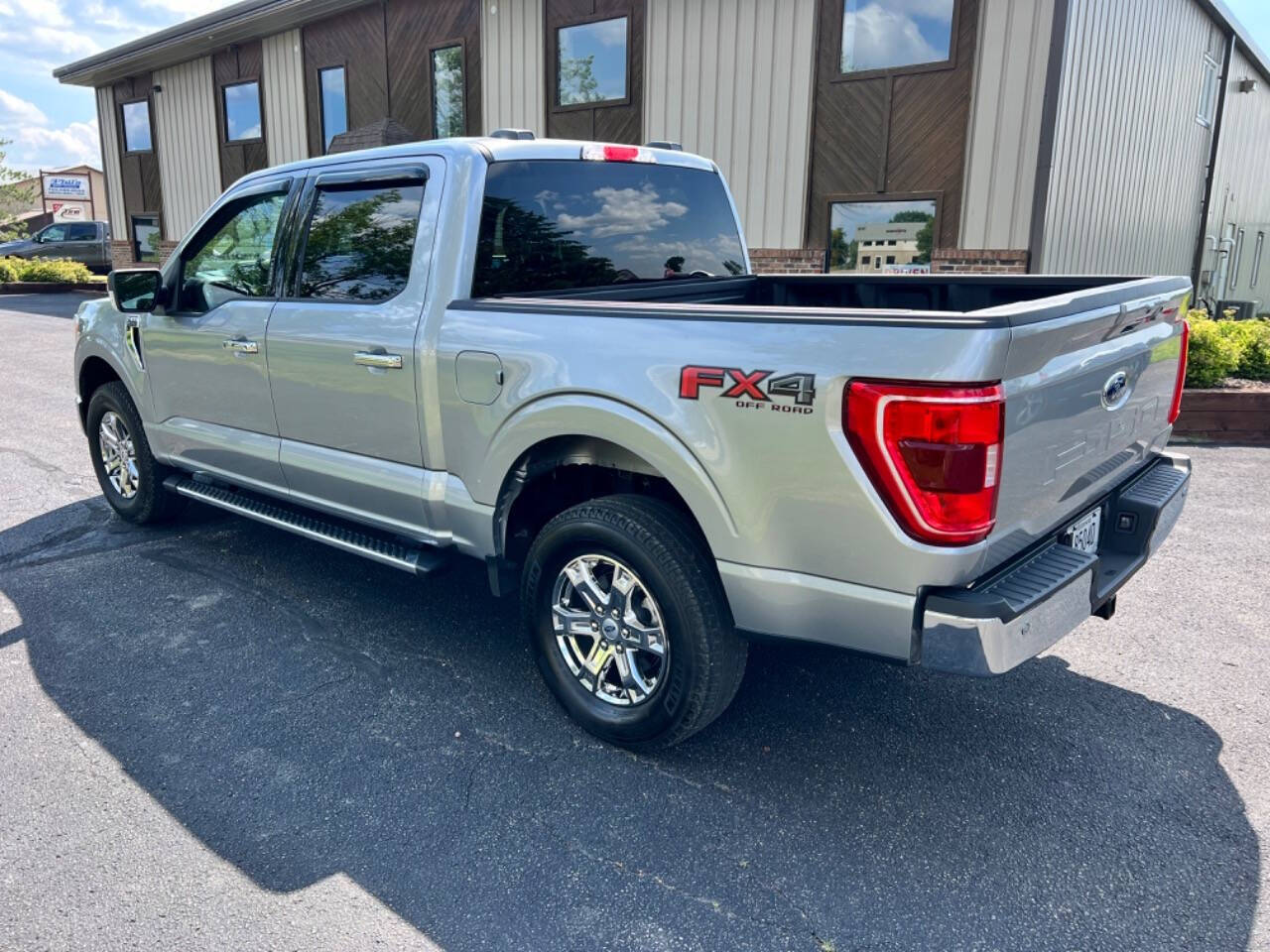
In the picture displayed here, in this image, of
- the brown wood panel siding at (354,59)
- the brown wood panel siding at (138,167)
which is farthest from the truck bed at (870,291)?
the brown wood panel siding at (138,167)

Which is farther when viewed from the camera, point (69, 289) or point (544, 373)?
point (69, 289)

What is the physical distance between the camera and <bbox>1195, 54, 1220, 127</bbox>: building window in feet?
47.8

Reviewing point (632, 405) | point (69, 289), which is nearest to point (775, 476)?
point (632, 405)

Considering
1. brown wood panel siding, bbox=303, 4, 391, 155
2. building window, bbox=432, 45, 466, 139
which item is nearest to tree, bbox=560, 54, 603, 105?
building window, bbox=432, 45, 466, 139

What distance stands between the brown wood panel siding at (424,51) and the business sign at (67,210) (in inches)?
1581

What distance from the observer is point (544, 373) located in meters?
3.14

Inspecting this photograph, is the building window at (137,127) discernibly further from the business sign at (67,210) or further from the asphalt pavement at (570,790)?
the business sign at (67,210)

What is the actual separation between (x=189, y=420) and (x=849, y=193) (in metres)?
8.45

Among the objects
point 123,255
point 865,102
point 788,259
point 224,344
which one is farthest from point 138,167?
point 224,344

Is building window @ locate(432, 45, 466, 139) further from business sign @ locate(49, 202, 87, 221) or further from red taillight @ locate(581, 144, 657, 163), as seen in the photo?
business sign @ locate(49, 202, 87, 221)

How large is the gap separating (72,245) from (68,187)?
22.0 metres

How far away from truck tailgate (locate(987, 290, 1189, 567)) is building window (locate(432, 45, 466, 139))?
1334 centimetres

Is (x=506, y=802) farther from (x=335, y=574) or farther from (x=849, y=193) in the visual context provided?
(x=849, y=193)

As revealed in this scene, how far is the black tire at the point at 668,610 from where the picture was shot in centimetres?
289
